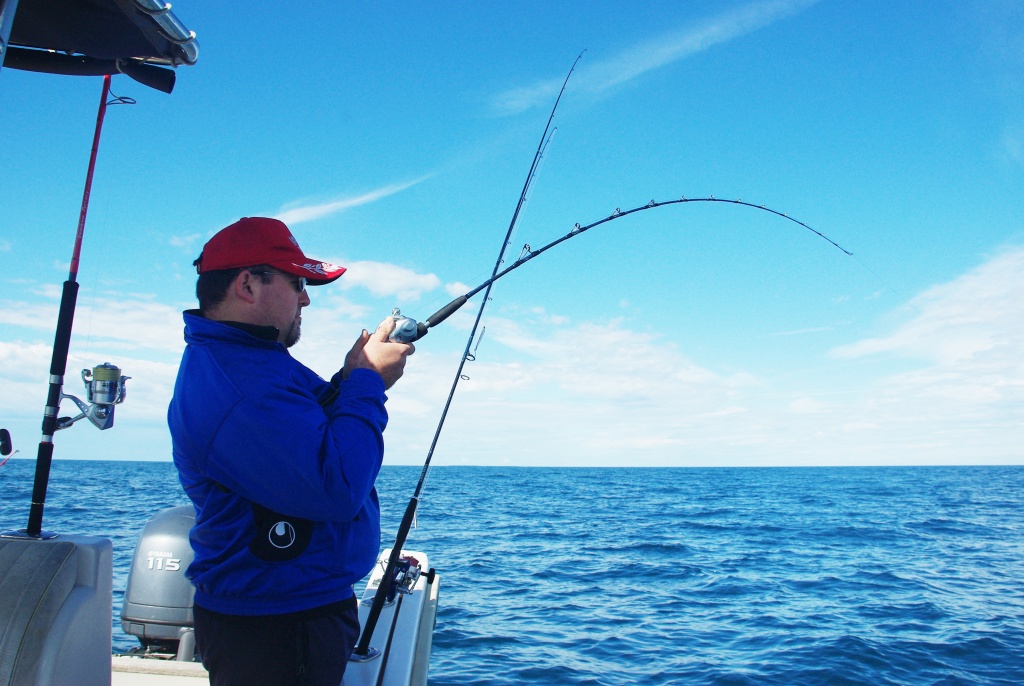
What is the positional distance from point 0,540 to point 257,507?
87 centimetres

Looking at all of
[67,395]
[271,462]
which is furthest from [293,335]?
[67,395]

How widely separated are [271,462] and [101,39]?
1732mm

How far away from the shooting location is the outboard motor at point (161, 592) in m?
2.88

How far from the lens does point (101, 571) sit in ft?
5.77

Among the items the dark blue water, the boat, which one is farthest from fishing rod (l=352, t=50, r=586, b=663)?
the dark blue water

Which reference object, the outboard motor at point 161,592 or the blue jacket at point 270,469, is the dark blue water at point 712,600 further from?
the blue jacket at point 270,469

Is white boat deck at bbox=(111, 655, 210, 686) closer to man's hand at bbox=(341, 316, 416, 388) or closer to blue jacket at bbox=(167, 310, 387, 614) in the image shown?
blue jacket at bbox=(167, 310, 387, 614)

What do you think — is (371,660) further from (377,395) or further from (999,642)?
(999,642)

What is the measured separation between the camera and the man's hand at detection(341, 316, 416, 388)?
154 centimetres

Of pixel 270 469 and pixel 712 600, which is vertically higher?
pixel 270 469

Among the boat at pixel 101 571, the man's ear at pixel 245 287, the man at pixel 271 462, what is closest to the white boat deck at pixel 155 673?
the boat at pixel 101 571

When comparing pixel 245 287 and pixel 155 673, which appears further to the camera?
pixel 155 673

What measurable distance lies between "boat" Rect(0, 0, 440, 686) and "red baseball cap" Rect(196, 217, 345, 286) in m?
0.72

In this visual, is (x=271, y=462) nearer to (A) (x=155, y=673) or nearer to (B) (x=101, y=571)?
(B) (x=101, y=571)
